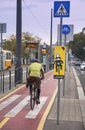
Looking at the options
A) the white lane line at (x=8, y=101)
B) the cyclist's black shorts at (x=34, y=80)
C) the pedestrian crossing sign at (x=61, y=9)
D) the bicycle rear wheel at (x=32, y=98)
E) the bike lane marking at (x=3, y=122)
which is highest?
the pedestrian crossing sign at (x=61, y=9)

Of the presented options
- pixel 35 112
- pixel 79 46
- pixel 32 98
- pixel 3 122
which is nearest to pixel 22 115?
pixel 35 112

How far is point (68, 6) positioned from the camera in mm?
14297

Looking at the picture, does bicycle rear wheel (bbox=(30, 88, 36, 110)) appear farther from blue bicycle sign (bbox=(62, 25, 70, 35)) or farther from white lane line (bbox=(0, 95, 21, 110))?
blue bicycle sign (bbox=(62, 25, 70, 35))

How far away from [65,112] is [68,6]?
12.2 ft

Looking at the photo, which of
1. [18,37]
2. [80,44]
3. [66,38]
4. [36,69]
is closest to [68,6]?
[36,69]

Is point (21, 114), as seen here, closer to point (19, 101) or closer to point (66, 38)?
point (19, 101)

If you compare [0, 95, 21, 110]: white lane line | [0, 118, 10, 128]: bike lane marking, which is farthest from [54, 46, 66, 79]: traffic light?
[0, 95, 21, 110]: white lane line

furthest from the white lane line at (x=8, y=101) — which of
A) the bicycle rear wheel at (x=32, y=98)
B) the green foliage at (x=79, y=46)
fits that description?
the green foliage at (x=79, y=46)

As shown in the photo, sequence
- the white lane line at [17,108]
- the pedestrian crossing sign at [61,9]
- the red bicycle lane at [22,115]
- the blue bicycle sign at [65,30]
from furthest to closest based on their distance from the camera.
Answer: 1. the blue bicycle sign at [65,30]
2. the white lane line at [17,108]
3. the pedestrian crossing sign at [61,9]
4. the red bicycle lane at [22,115]

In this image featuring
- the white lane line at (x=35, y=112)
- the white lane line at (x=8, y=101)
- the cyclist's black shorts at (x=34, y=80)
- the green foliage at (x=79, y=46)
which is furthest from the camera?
the green foliage at (x=79, y=46)

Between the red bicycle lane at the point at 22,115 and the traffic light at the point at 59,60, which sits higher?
the traffic light at the point at 59,60

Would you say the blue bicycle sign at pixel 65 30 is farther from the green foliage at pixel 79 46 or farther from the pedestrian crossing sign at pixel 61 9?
the green foliage at pixel 79 46

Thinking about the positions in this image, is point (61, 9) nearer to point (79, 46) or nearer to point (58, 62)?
point (58, 62)

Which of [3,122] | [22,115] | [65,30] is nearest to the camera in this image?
[3,122]
